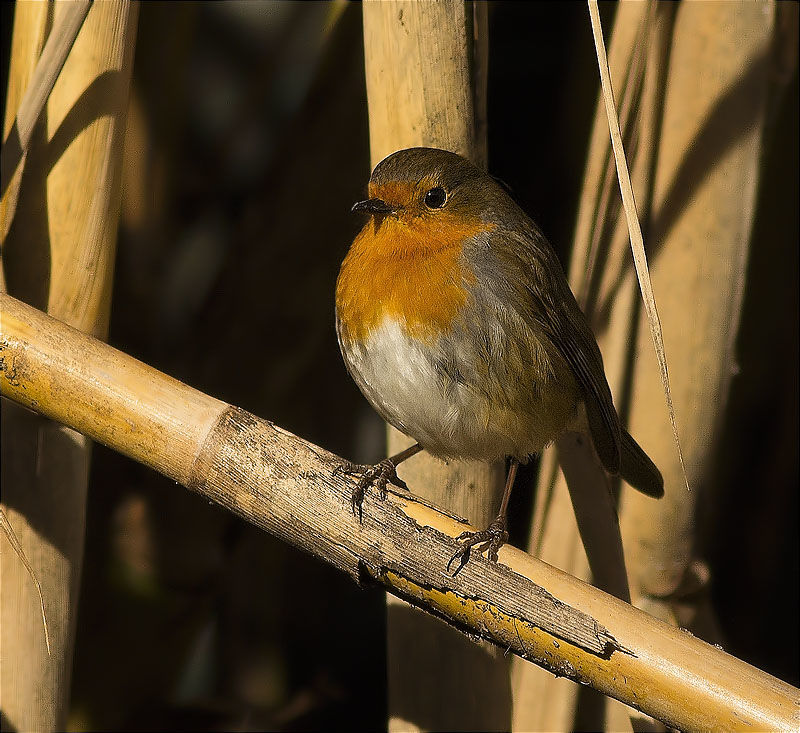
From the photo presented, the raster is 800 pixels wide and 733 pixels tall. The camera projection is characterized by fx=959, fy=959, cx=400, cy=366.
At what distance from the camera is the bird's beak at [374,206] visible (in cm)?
167

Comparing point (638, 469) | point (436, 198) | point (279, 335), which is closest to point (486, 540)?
point (638, 469)

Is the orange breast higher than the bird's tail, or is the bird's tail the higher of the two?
the orange breast

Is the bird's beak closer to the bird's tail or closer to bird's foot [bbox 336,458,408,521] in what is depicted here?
bird's foot [bbox 336,458,408,521]

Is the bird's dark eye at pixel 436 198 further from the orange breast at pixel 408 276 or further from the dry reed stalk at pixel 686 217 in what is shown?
the dry reed stalk at pixel 686 217

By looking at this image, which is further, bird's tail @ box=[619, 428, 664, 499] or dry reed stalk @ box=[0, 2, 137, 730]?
bird's tail @ box=[619, 428, 664, 499]

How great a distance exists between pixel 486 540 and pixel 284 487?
373 millimetres

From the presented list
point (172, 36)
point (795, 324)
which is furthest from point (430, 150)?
point (795, 324)

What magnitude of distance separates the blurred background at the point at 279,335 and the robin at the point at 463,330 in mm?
546

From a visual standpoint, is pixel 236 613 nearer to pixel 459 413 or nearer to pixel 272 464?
pixel 459 413

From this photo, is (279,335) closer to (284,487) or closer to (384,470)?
(384,470)

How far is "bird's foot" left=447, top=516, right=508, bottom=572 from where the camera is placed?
46.2 inches

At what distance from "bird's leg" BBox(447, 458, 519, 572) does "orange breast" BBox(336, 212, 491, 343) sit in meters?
0.34

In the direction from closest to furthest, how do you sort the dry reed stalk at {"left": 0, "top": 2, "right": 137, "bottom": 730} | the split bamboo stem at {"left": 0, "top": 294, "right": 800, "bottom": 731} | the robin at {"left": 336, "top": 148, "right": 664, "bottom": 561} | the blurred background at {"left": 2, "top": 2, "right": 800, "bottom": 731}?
1. the split bamboo stem at {"left": 0, "top": 294, "right": 800, "bottom": 731}
2. the dry reed stalk at {"left": 0, "top": 2, "right": 137, "bottom": 730}
3. the robin at {"left": 336, "top": 148, "right": 664, "bottom": 561}
4. the blurred background at {"left": 2, "top": 2, "right": 800, "bottom": 731}

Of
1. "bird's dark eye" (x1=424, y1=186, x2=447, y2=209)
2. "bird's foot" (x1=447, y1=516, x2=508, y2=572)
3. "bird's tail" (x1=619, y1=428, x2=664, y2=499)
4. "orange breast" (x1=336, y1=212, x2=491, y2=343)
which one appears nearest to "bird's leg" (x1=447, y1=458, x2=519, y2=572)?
"bird's foot" (x1=447, y1=516, x2=508, y2=572)
